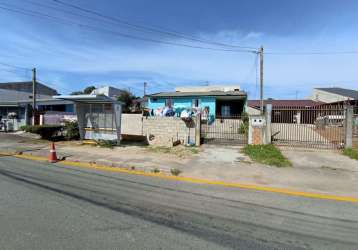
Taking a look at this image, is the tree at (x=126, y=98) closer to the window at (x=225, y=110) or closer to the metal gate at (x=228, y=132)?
the window at (x=225, y=110)

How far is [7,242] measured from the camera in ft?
11.5

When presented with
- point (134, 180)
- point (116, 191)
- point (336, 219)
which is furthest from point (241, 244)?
point (134, 180)

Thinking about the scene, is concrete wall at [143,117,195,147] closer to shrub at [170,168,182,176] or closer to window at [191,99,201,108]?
shrub at [170,168,182,176]

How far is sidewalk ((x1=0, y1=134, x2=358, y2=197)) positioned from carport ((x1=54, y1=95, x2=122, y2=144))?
369 cm

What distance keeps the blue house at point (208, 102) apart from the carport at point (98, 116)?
1184 centimetres

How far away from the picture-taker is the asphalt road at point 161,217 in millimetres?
3615

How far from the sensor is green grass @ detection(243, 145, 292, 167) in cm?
958

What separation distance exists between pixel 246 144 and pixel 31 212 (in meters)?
11.3

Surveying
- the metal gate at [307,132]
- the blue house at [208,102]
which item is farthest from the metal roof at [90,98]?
the blue house at [208,102]

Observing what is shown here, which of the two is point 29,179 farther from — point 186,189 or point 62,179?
point 186,189

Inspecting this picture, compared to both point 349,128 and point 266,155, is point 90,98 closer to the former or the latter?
point 266,155

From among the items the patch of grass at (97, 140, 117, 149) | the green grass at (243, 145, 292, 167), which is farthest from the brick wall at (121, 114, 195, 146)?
the green grass at (243, 145, 292, 167)

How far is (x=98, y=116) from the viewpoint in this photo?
51.6 feet

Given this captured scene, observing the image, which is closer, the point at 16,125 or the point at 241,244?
the point at 241,244
